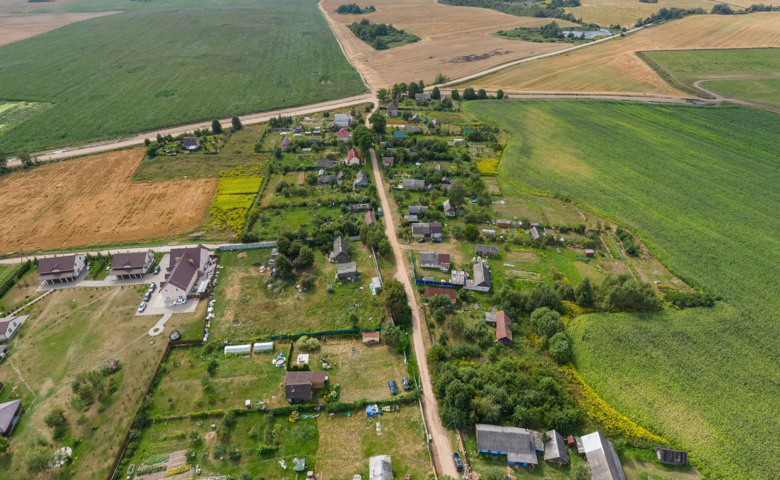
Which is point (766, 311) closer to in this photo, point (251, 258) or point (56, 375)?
point (251, 258)

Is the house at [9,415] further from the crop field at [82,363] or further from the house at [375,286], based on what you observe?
the house at [375,286]

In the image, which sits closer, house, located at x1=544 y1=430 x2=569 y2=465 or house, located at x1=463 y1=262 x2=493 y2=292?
house, located at x1=544 y1=430 x2=569 y2=465

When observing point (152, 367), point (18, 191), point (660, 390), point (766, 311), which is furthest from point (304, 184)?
point (766, 311)

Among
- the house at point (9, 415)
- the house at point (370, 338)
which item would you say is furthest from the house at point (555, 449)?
the house at point (9, 415)

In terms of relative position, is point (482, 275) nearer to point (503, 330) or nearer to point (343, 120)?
point (503, 330)

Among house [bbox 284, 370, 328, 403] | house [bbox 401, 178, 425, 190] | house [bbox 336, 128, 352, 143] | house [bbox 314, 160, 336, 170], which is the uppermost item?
house [bbox 336, 128, 352, 143]

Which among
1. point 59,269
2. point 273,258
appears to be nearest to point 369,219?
point 273,258

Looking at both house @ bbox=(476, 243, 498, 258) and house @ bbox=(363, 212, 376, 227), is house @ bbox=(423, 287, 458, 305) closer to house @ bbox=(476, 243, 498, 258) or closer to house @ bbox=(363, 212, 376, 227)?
house @ bbox=(476, 243, 498, 258)

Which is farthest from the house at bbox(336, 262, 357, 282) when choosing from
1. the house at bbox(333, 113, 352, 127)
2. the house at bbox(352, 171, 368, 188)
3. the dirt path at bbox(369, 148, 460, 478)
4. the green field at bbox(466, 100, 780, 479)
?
the house at bbox(333, 113, 352, 127)
